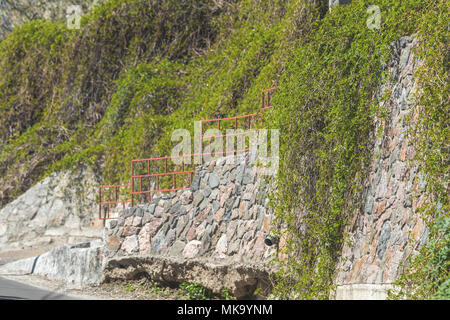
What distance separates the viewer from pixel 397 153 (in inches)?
313

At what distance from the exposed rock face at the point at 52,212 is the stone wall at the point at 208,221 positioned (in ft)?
11.7

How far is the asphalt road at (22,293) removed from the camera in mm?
10328

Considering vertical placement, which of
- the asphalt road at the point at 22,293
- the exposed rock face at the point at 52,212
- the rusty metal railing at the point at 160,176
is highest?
the rusty metal railing at the point at 160,176

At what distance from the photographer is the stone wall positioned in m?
10.4

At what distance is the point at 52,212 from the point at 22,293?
6080 mm

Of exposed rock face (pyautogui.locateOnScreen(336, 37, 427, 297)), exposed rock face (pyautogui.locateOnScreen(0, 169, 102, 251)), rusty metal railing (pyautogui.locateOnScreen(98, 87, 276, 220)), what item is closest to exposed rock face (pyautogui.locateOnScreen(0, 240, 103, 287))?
rusty metal railing (pyautogui.locateOnScreen(98, 87, 276, 220))

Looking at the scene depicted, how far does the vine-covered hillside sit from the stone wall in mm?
849

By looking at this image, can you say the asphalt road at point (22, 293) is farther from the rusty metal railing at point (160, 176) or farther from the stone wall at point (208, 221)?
the rusty metal railing at point (160, 176)

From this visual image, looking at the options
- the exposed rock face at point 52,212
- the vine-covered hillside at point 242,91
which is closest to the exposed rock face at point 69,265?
the exposed rock face at point 52,212

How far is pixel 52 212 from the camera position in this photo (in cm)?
1677

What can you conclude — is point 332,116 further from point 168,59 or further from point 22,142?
point 22,142

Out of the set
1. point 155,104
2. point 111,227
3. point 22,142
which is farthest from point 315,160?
point 22,142

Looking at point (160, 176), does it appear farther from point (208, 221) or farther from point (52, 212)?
point (52, 212)

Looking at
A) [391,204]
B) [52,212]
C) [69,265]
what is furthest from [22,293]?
[391,204]
